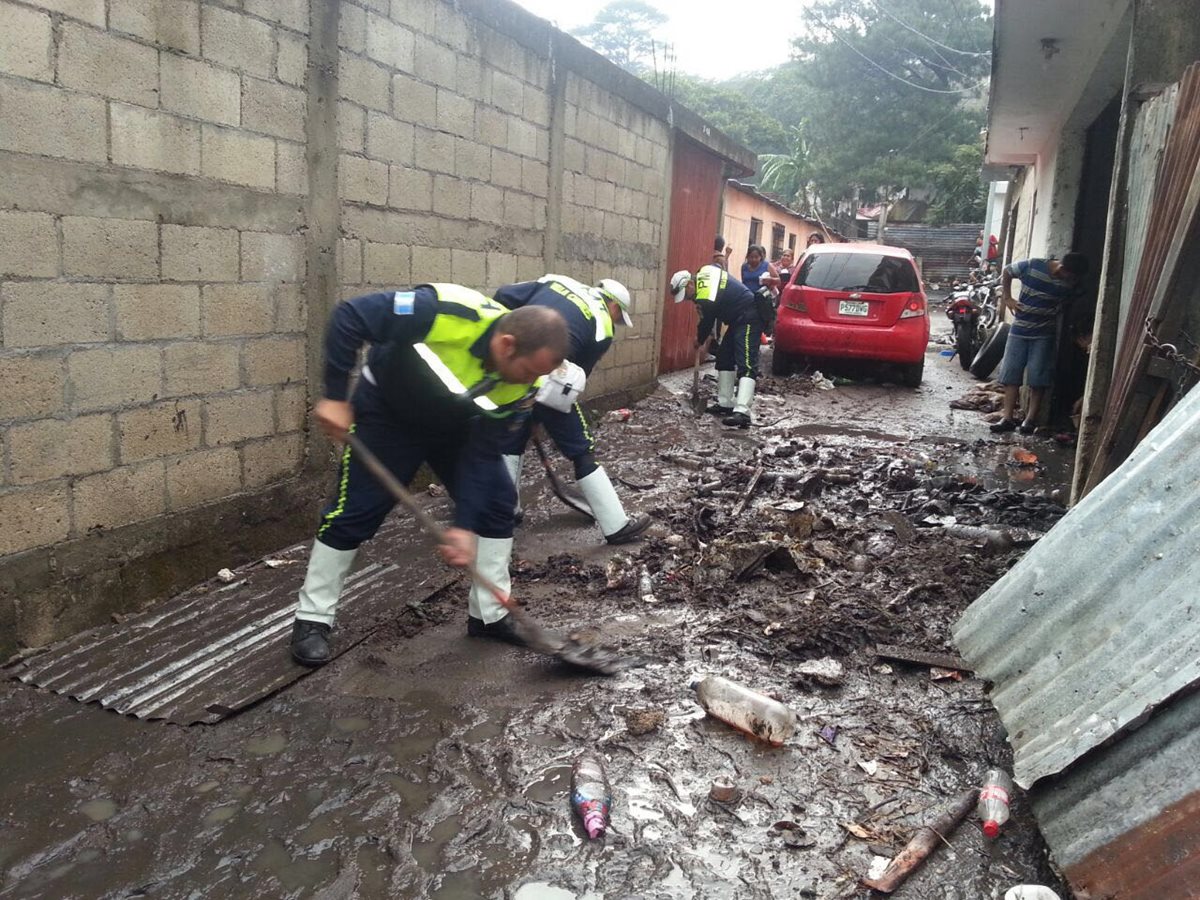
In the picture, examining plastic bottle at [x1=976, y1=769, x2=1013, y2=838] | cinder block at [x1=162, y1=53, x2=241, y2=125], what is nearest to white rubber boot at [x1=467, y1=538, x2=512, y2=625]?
plastic bottle at [x1=976, y1=769, x2=1013, y2=838]

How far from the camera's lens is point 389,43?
4.77 meters

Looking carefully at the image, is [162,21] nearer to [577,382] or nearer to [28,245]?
[28,245]

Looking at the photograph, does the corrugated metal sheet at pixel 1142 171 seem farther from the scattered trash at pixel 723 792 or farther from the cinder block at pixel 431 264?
the cinder block at pixel 431 264

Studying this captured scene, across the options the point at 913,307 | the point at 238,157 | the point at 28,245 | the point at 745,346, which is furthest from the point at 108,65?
the point at 913,307

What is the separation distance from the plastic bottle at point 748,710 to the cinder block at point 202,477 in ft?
7.99

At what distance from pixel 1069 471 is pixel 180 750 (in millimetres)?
6278

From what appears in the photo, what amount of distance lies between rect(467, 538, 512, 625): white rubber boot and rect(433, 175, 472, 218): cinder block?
2733 millimetres

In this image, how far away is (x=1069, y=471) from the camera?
6.58 m

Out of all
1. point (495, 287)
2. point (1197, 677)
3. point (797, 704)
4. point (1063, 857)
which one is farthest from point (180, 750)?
point (495, 287)

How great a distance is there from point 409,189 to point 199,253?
1617 mm

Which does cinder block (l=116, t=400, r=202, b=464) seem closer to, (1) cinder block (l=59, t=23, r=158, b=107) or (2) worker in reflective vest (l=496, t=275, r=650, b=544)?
(1) cinder block (l=59, t=23, r=158, b=107)

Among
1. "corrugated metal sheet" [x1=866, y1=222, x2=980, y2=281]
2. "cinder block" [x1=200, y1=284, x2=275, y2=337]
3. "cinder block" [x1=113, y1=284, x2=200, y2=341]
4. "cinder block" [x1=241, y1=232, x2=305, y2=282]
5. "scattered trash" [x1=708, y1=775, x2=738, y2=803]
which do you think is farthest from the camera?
"corrugated metal sheet" [x1=866, y1=222, x2=980, y2=281]

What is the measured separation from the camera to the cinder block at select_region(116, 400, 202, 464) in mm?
3531

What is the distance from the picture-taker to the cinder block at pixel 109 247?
3.22 m
